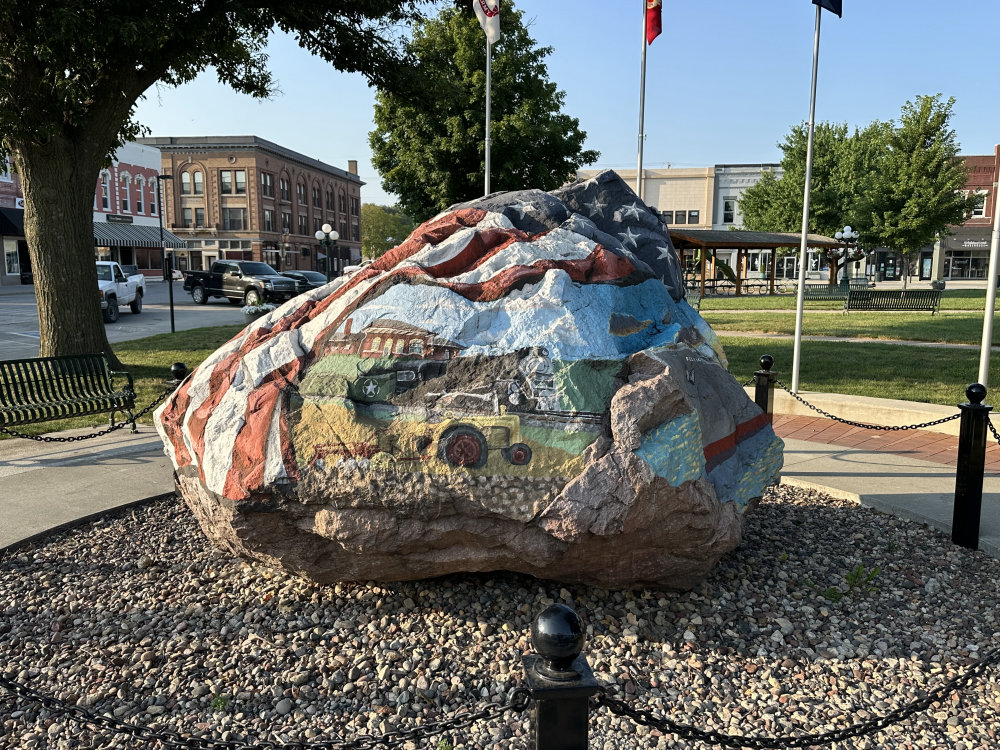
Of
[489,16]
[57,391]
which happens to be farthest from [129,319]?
[57,391]

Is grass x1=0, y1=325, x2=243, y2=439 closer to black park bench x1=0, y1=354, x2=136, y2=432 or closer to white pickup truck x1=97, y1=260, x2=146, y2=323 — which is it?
black park bench x1=0, y1=354, x2=136, y2=432

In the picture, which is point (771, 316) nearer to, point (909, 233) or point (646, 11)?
point (646, 11)

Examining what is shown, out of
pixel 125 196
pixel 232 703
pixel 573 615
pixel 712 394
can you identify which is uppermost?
pixel 125 196

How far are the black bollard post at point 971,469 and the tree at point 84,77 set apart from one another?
31.0 feet

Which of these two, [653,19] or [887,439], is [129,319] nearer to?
[653,19]

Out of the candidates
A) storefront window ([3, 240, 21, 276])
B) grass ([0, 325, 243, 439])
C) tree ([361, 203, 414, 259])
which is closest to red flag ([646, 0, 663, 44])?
grass ([0, 325, 243, 439])

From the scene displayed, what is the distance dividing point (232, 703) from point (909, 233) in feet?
131

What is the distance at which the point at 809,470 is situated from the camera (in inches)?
262

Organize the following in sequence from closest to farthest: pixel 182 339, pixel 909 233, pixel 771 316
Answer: pixel 182 339
pixel 771 316
pixel 909 233

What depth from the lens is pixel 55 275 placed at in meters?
10.2

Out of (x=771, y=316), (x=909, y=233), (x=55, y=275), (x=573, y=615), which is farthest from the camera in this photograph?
(x=909, y=233)

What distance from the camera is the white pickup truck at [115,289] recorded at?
2209cm

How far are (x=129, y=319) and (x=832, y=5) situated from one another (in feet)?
70.0

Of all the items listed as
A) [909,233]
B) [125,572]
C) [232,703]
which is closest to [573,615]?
[232,703]
